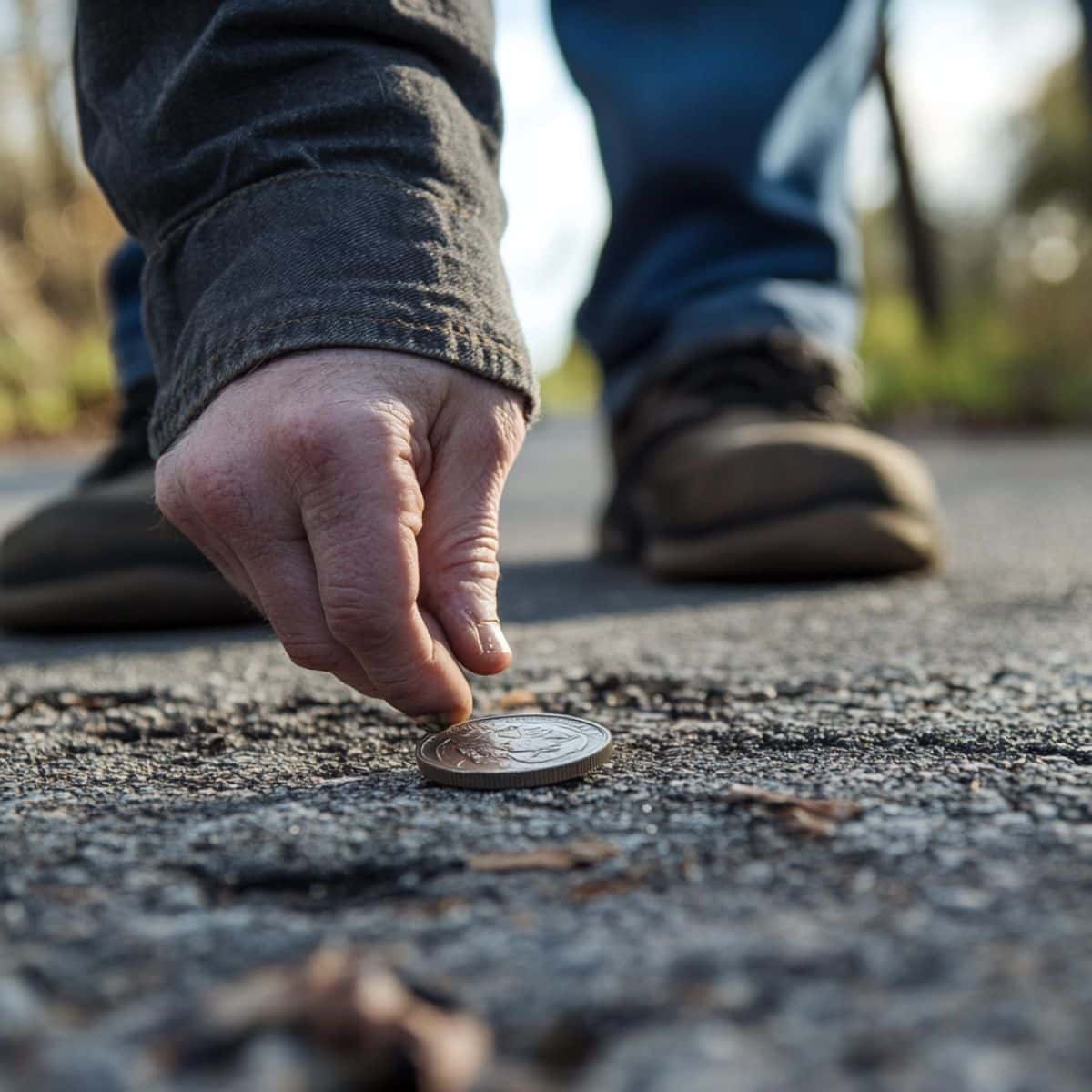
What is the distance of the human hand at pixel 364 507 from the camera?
929mm

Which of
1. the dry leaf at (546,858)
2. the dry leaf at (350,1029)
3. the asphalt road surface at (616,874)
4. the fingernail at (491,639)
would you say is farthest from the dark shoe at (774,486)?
the dry leaf at (350,1029)

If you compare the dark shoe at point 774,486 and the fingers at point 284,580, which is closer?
the fingers at point 284,580

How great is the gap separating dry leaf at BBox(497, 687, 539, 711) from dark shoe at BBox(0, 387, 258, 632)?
0.62 meters

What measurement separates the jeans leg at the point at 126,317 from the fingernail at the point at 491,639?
1.44 metres

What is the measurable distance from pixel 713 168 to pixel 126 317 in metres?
1.19

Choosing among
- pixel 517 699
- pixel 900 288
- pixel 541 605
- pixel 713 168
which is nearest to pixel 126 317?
pixel 541 605

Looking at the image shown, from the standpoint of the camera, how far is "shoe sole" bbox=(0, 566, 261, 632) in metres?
1.83

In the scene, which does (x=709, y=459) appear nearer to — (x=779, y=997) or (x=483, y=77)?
(x=483, y=77)

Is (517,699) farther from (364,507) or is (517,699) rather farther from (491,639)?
(364,507)

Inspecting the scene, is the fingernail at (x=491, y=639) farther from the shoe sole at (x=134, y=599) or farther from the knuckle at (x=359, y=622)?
the shoe sole at (x=134, y=599)

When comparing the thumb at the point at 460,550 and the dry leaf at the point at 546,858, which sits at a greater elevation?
the thumb at the point at 460,550

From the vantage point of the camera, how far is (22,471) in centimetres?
605

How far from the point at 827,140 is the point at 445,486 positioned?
5.78ft

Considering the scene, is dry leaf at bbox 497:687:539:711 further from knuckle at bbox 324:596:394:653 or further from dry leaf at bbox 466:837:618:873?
dry leaf at bbox 466:837:618:873
